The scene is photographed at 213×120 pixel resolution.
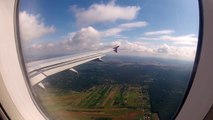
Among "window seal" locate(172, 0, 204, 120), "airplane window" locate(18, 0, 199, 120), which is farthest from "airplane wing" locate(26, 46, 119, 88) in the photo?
"window seal" locate(172, 0, 204, 120)

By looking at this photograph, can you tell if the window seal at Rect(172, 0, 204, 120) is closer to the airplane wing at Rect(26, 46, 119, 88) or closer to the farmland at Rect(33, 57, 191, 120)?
the farmland at Rect(33, 57, 191, 120)

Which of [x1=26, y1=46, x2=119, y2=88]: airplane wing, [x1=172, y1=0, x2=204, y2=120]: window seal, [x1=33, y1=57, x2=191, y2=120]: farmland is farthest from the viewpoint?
[x1=26, y1=46, x2=119, y2=88]: airplane wing

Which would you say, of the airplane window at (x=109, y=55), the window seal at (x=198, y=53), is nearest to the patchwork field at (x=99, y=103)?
the airplane window at (x=109, y=55)

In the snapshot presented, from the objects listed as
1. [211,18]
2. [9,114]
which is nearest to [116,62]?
[211,18]

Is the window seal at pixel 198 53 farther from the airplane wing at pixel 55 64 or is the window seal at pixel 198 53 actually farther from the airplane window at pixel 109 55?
the airplane wing at pixel 55 64

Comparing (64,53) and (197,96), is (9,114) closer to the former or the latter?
(64,53)

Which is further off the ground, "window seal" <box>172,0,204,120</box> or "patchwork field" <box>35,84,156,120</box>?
"window seal" <box>172,0,204,120</box>
